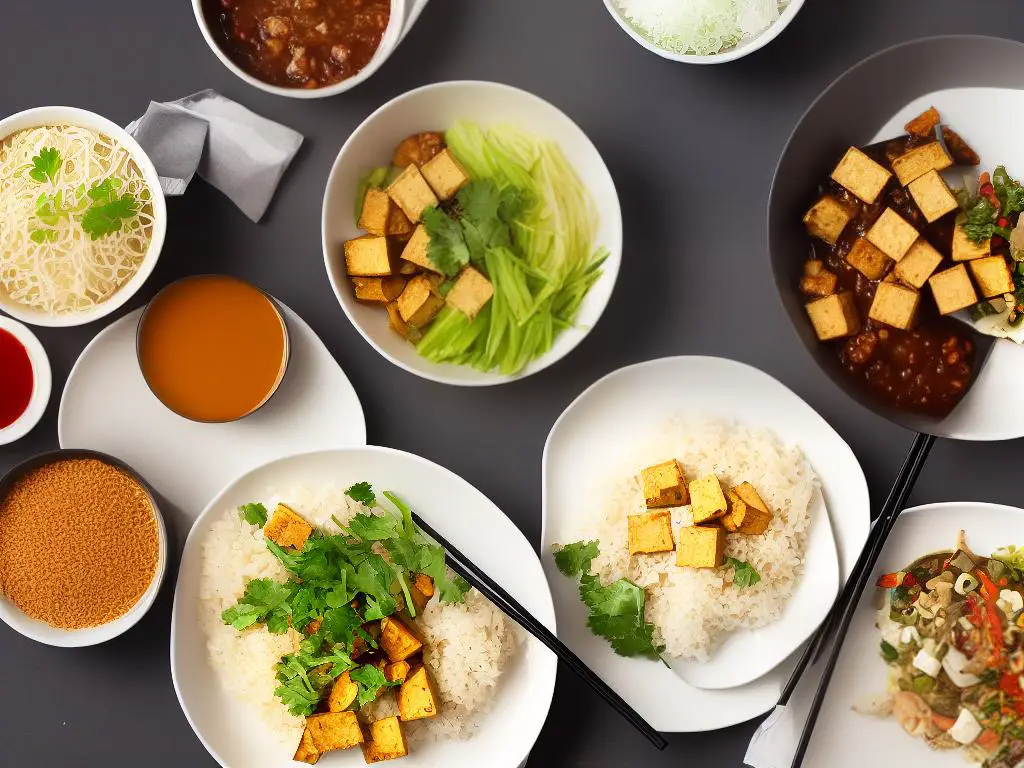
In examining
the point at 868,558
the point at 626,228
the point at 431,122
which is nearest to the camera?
the point at 868,558

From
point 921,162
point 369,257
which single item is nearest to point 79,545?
point 369,257

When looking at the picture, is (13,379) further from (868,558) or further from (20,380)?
(868,558)

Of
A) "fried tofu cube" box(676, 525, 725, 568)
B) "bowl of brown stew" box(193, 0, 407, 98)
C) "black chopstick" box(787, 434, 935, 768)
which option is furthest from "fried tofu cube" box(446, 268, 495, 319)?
"black chopstick" box(787, 434, 935, 768)

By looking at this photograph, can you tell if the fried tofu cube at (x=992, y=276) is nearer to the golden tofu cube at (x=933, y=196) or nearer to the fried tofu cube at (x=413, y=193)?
the golden tofu cube at (x=933, y=196)

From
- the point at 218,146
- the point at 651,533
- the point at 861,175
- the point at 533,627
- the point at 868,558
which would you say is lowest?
the point at 533,627

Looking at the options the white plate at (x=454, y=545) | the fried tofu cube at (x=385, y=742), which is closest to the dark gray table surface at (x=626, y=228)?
the white plate at (x=454, y=545)

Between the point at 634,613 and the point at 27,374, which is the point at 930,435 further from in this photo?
the point at 27,374

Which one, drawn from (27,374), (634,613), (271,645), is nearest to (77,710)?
(271,645)
